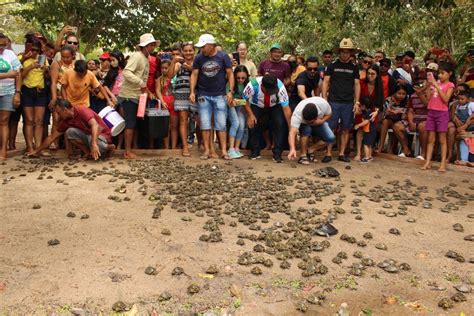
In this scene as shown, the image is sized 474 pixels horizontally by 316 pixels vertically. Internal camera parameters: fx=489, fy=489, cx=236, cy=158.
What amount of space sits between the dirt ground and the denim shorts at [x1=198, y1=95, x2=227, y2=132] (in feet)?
4.08

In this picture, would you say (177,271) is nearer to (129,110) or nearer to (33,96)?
(129,110)

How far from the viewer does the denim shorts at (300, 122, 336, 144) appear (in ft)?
26.9

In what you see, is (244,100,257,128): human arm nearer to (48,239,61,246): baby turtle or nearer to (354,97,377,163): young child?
(354,97,377,163): young child

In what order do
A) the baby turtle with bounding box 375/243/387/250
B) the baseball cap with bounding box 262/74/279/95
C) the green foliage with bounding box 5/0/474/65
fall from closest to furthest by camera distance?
1. the baby turtle with bounding box 375/243/387/250
2. the baseball cap with bounding box 262/74/279/95
3. the green foliage with bounding box 5/0/474/65

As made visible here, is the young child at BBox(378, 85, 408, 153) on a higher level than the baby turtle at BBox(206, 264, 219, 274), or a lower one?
higher

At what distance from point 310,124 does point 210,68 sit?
1884 mm

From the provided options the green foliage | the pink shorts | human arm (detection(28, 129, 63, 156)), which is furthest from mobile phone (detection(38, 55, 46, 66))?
the pink shorts

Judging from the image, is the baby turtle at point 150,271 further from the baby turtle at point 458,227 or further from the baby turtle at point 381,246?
the baby turtle at point 458,227

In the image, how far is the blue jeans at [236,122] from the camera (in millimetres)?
8344

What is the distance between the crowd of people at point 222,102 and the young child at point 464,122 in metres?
0.02

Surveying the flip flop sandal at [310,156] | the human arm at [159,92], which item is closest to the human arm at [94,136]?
the human arm at [159,92]

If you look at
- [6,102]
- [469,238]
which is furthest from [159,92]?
[469,238]

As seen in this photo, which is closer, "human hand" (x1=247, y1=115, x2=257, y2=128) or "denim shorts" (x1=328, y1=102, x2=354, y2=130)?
"human hand" (x1=247, y1=115, x2=257, y2=128)

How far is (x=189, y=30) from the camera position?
1241cm
